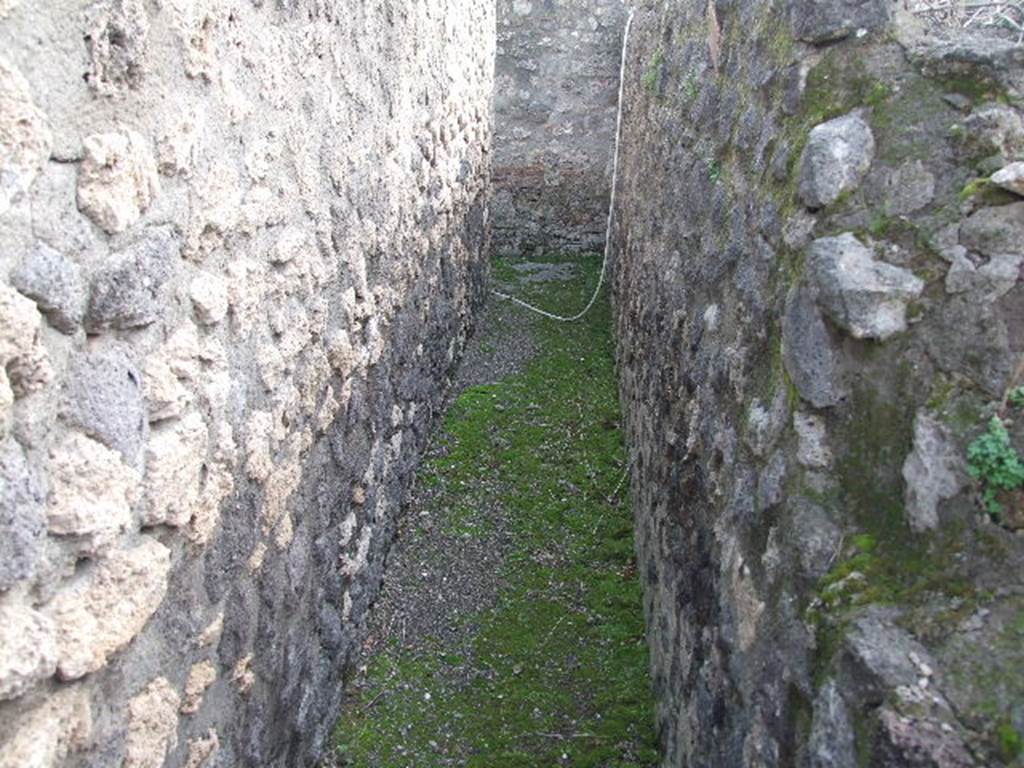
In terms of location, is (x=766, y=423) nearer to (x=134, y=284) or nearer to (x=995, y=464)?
(x=995, y=464)

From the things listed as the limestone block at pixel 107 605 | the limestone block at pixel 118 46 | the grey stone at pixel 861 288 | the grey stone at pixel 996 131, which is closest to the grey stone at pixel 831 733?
A: the grey stone at pixel 861 288

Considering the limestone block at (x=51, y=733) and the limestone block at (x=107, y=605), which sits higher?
the limestone block at (x=107, y=605)

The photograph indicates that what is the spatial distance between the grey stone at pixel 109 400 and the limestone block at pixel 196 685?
22.4 inches

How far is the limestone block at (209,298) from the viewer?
1.71m

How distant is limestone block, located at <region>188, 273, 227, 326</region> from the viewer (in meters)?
1.71

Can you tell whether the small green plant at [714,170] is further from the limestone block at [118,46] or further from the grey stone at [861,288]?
the limestone block at [118,46]

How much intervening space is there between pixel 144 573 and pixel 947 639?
1.29 m

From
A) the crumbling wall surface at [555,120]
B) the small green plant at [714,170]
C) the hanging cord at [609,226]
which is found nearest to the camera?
the small green plant at [714,170]

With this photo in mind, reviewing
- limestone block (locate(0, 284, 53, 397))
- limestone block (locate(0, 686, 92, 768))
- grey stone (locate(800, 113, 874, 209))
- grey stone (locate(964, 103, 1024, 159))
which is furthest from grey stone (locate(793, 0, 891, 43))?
limestone block (locate(0, 686, 92, 768))

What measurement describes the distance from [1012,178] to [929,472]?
0.55m

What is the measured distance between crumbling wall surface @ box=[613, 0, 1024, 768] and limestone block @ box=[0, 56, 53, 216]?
136cm

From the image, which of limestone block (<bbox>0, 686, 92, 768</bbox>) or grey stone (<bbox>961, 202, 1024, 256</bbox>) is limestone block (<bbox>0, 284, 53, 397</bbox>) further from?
grey stone (<bbox>961, 202, 1024, 256</bbox>)

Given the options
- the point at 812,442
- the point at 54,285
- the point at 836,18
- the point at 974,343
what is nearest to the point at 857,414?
the point at 812,442

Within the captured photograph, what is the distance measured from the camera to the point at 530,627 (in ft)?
11.0
